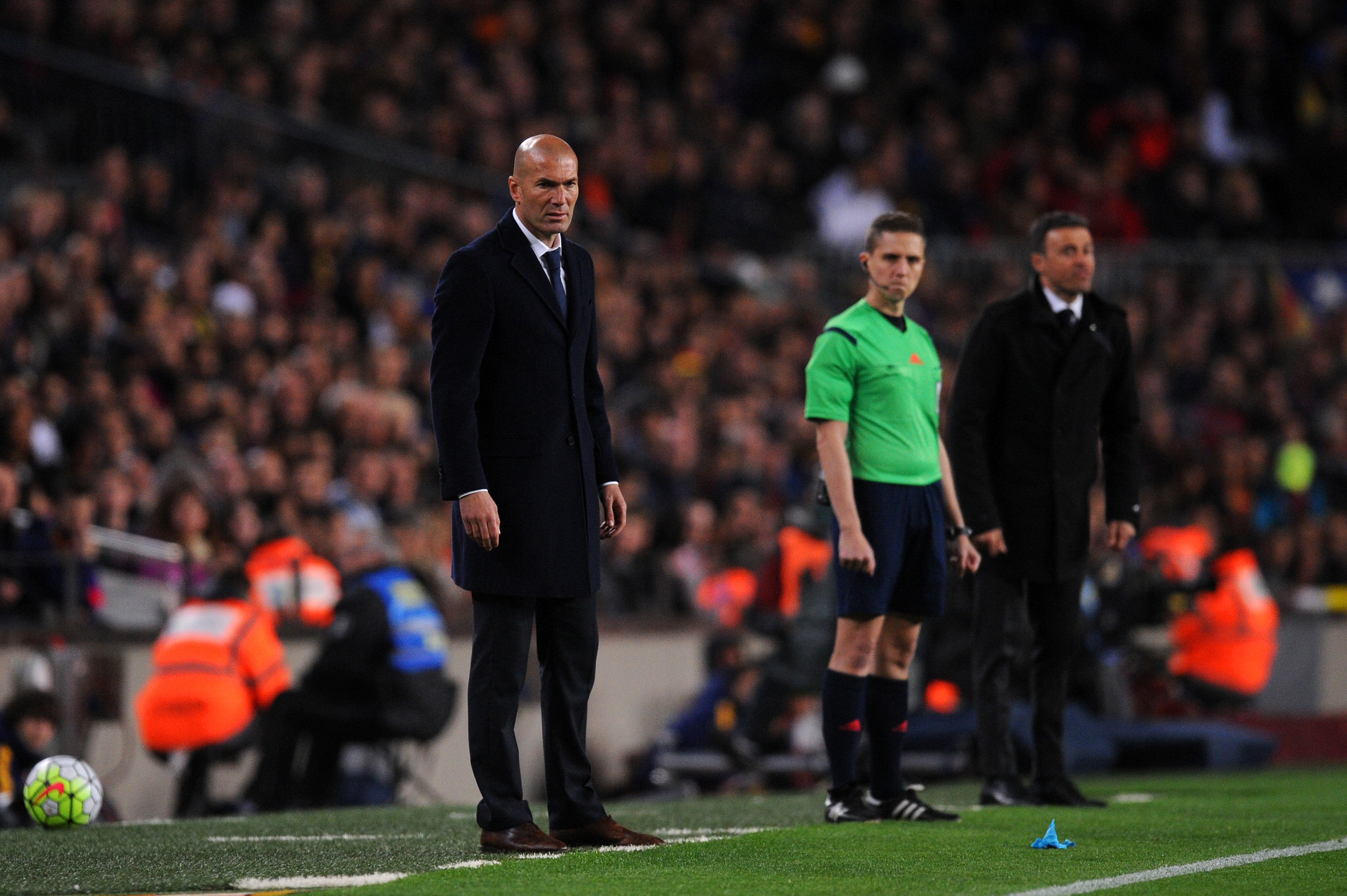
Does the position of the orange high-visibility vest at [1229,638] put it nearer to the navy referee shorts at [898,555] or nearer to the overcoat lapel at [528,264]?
the navy referee shorts at [898,555]

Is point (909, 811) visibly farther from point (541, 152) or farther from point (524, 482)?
point (541, 152)

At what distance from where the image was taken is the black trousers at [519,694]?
617 cm

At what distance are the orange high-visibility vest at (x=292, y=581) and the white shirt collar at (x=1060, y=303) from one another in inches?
206

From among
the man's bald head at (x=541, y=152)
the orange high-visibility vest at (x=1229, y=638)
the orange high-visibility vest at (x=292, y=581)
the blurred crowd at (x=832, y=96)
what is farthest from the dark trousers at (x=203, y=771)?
the blurred crowd at (x=832, y=96)

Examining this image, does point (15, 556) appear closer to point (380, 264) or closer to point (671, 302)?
point (380, 264)

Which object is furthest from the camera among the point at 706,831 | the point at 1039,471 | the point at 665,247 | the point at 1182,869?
the point at 665,247

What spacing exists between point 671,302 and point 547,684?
1199cm

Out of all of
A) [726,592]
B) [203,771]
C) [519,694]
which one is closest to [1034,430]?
[519,694]

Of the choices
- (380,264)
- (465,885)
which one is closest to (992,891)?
(465,885)

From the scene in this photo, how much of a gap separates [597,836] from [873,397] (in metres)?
1.90

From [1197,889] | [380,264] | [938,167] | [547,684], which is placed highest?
[938,167]

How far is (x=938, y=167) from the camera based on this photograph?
21844 mm

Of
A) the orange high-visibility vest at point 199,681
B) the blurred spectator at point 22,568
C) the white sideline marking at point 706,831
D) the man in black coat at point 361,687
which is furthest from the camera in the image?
the blurred spectator at point 22,568

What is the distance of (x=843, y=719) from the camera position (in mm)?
7395
